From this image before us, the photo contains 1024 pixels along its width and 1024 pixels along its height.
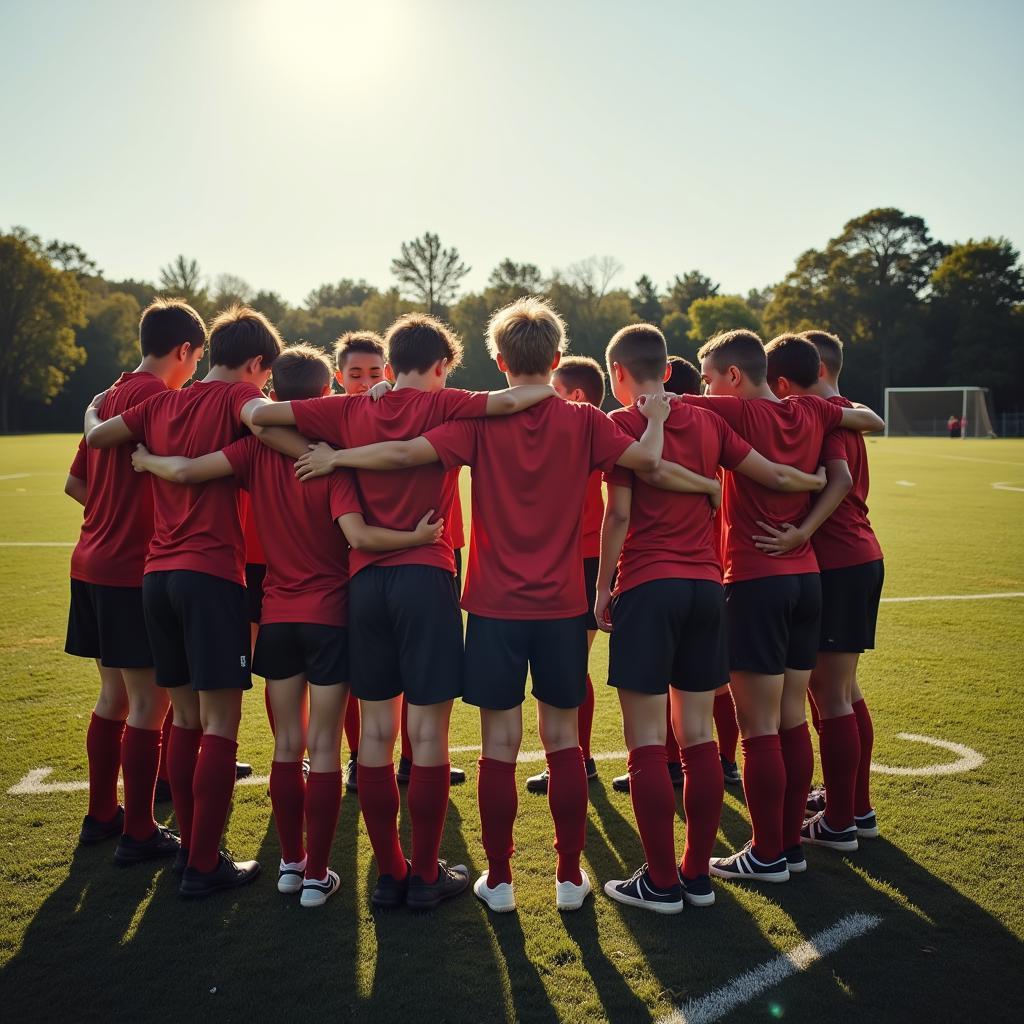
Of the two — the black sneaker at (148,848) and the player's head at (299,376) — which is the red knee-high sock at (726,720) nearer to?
the player's head at (299,376)

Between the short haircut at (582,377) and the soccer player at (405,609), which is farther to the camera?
the short haircut at (582,377)

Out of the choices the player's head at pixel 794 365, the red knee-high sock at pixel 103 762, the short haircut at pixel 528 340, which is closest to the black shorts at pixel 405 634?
the short haircut at pixel 528 340

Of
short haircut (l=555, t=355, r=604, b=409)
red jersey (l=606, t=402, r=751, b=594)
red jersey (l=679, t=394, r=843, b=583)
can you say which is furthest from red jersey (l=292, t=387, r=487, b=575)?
short haircut (l=555, t=355, r=604, b=409)

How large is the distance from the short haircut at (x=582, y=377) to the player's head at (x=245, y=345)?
1781mm

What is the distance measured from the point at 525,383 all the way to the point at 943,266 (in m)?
73.3

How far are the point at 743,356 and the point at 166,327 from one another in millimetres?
2623

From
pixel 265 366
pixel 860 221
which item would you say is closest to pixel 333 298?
pixel 860 221

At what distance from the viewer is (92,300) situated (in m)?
71.1

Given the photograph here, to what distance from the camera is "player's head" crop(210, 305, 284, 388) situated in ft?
11.6

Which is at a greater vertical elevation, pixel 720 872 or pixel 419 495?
pixel 419 495

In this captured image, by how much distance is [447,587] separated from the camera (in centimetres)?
332

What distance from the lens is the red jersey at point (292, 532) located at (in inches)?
132

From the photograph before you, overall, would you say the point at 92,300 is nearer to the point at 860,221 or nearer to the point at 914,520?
the point at 860,221

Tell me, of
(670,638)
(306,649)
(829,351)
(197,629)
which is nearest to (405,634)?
(306,649)
